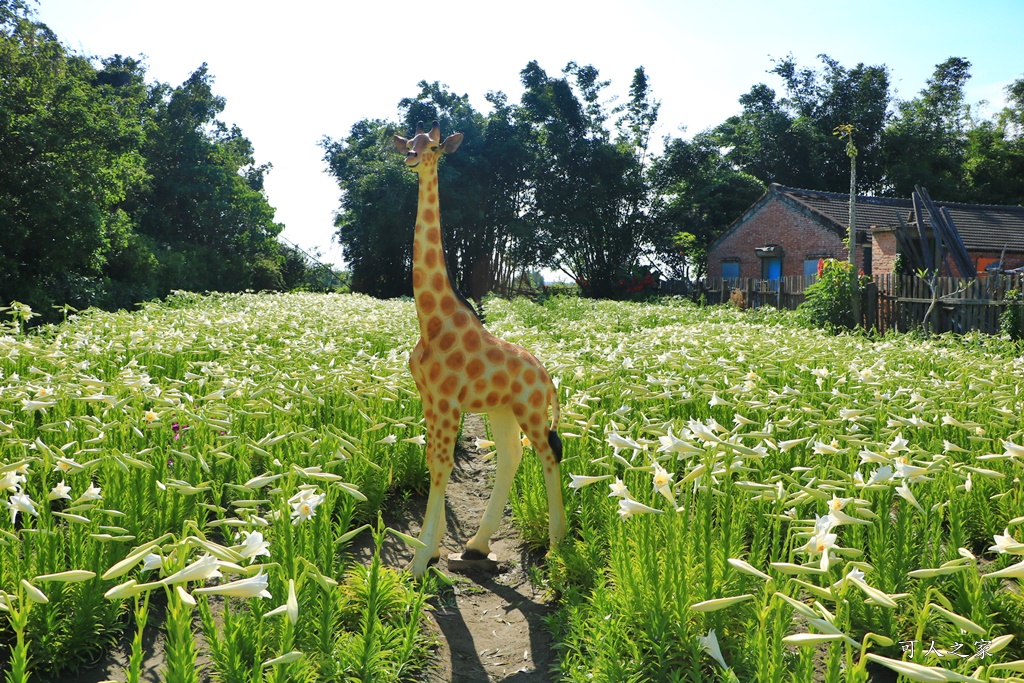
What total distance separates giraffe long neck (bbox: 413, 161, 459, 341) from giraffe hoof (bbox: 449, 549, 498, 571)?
1.28 meters

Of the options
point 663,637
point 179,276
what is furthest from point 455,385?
point 179,276

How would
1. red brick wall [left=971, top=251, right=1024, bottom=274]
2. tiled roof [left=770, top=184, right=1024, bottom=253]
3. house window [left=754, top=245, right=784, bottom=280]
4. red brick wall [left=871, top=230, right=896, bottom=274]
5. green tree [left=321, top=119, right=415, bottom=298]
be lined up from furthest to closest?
green tree [left=321, top=119, right=415, bottom=298]
house window [left=754, top=245, right=784, bottom=280]
tiled roof [left=770, top=184, right=1024, bottom=253]
red brick wall [left=971, top=251, right=1024, bottom=274]
red brick wall [left=871, top=230, right=896, bottom=274]

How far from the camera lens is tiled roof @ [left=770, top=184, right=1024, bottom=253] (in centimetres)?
2362

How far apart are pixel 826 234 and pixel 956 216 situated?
4.38 meters

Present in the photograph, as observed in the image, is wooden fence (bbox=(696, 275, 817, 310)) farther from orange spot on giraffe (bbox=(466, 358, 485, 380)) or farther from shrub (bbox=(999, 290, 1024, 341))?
orange spot on giraffe (bbox=(466, 358, 485, 380))

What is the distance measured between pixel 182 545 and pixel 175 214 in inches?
1259

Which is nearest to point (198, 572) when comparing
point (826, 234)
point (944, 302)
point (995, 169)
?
point (944, 302)

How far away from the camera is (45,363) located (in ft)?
20.8

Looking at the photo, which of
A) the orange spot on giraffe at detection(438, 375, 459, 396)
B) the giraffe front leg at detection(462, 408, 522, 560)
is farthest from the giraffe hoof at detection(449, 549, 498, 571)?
the orange spot on giraffe at detection(438, 375, 459, 396)

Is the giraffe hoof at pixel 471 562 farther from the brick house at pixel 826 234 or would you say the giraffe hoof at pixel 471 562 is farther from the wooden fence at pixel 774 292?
the brick house at pixel 826 234

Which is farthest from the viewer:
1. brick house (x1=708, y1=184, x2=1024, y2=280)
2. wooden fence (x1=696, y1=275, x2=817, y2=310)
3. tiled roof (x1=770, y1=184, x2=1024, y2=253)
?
tiled roof (x1=770, y1=184, x2=1024, y2=253)

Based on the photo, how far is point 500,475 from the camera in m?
4.07

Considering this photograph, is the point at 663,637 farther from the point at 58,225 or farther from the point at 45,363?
the point at 58,225

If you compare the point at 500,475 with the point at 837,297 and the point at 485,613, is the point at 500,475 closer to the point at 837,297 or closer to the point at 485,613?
the point at 485,613
